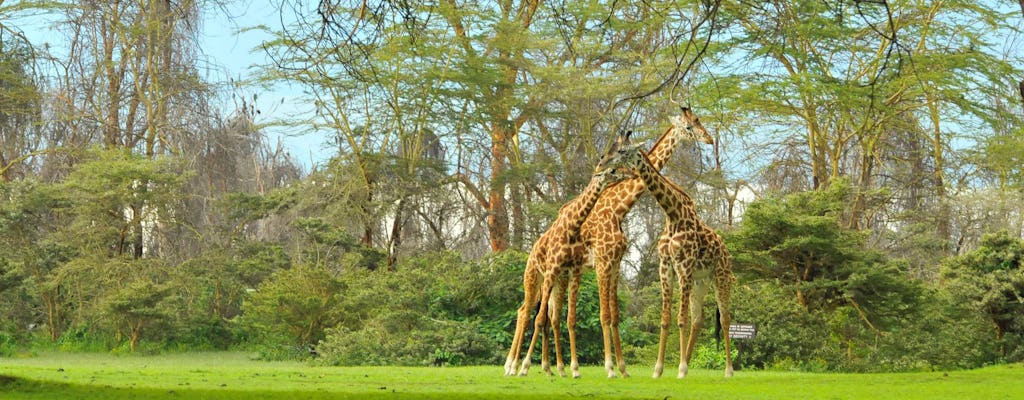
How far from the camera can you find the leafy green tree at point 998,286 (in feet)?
55.3

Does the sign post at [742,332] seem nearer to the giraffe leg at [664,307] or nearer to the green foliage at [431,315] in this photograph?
the giraffe leg at [664,307]

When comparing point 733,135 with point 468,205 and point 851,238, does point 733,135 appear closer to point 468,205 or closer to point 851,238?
point 468,205

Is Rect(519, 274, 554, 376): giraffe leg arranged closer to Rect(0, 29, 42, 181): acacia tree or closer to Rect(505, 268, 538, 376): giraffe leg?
Rect(505, 268, 538, 376): giraffe leg

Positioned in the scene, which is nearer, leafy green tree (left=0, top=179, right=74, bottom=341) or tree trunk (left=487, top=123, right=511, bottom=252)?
leafy green tree (left=0, top=179, right=74, bottom=341)

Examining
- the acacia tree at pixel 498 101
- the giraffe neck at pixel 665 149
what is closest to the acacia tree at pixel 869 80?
the acacia tree at pixel 498 101

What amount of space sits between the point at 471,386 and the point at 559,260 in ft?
6.91

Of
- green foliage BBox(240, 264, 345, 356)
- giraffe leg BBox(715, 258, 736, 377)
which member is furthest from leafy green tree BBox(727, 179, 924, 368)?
green foliage BBox(240, 264, 345, 356)

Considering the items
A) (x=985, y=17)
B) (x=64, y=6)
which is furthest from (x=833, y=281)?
(x=64, y=6)

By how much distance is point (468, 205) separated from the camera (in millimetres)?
28297

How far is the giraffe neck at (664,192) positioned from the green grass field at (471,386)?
5.53ft

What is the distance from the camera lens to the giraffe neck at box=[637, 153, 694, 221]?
10.9 m

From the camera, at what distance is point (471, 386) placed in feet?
30.2

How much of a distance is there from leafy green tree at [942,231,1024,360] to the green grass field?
4.59 m

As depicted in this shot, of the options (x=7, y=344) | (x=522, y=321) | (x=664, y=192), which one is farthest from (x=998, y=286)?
(x=7, y=344)
